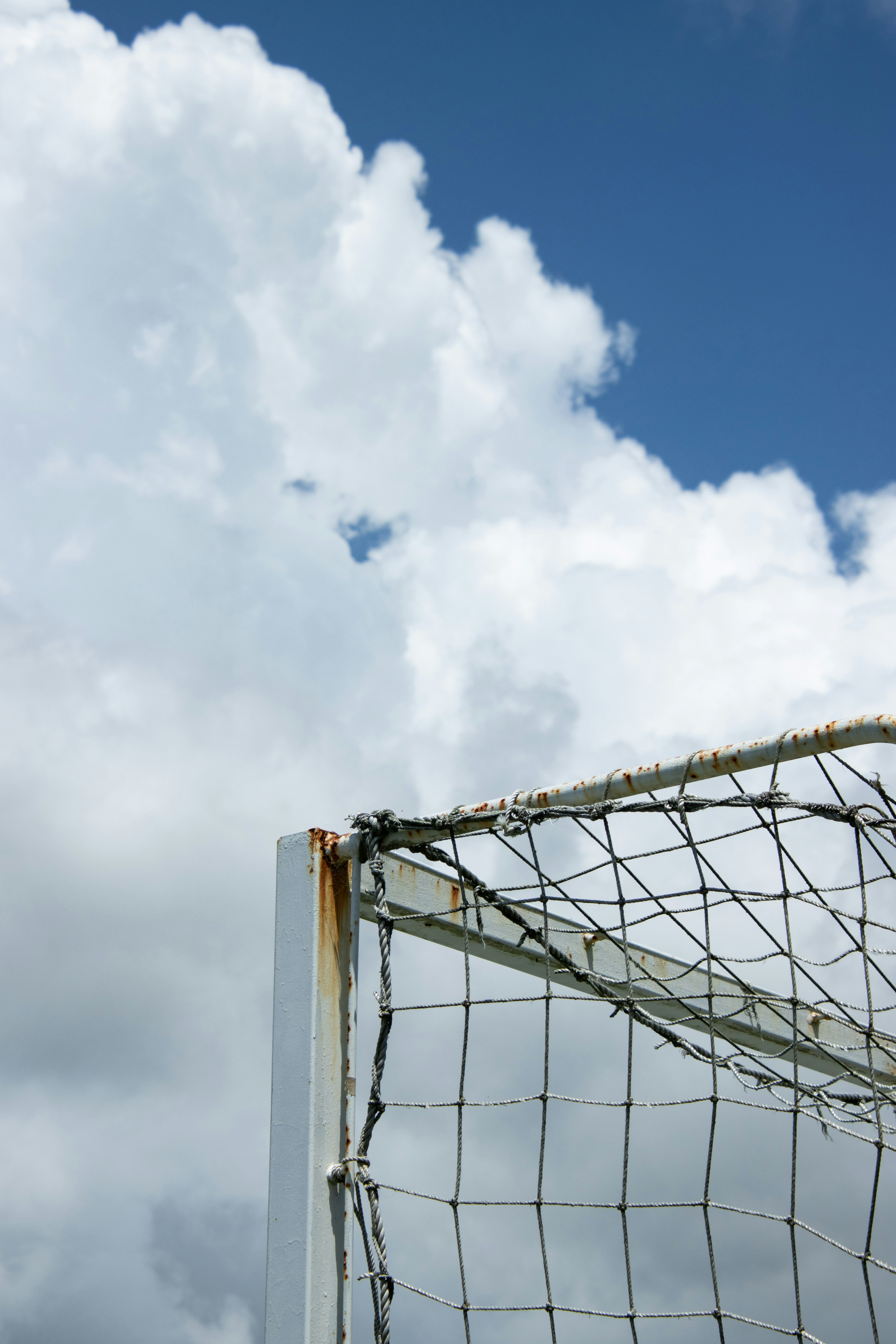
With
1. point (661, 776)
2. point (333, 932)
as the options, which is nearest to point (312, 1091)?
point (333, 932)

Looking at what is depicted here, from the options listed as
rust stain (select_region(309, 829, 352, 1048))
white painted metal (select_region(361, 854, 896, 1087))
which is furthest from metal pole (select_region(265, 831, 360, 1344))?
white painted metal (select_region(361, 854, 896, 1087))

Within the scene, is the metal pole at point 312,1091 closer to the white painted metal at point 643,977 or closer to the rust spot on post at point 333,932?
the rust spot on post at point 333,932

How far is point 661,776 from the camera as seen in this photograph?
→ 9.53 feet

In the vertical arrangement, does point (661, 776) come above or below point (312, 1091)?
above

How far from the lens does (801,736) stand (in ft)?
8.94

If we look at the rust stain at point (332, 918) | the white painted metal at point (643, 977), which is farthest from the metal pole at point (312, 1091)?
the white painted metal at point (643, 977)

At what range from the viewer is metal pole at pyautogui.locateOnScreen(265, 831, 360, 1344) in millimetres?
2637

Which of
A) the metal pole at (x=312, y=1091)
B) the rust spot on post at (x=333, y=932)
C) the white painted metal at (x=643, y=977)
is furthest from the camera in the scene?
the white painted metal at (x=643, y=977)

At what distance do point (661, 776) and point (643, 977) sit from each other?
1.20 metres

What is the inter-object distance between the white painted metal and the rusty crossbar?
0.52ft

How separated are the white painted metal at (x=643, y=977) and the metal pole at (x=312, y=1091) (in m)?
0.16

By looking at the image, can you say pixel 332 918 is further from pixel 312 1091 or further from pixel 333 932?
pixel 312 1091

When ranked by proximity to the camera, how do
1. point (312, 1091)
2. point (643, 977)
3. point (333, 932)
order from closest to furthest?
point (312, 1091) → point (333, 932) → point (643, 977)

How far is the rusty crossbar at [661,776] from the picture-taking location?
2.65 metres
